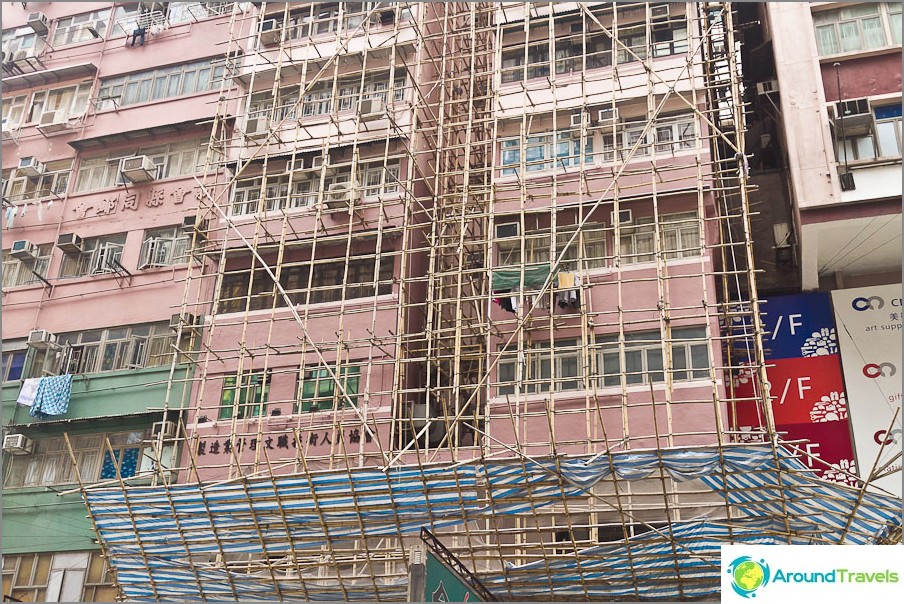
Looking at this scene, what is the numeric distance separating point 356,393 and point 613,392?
3.81m

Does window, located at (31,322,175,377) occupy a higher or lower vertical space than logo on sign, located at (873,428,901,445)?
higher

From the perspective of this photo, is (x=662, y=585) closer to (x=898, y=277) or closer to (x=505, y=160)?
(x=898, y=277)

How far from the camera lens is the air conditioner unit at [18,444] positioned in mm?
16047

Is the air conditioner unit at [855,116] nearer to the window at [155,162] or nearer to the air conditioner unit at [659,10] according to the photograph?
the air conditioner unit at [659,10]

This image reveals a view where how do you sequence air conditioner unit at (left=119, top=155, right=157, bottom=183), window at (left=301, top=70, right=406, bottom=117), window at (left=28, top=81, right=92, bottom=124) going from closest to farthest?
window at (left=301, top=70, right=406, bottom=117)
air conditioner unit at (left=119, top=155, right=157, bottom=183)
window at (left=28, top=81, right=92, bottom=124)

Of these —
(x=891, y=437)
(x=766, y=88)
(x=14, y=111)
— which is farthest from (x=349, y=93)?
(x=891, y=437)

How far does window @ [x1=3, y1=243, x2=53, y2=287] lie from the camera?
18.1 m

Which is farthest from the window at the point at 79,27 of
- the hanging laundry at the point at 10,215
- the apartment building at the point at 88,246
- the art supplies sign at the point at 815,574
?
the art supplies sign at the point at 815,574

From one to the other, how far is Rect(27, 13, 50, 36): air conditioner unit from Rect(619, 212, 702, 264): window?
14.3m

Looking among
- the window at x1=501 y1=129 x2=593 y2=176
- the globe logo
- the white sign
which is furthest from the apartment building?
the white sign

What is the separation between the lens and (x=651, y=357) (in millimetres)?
12695

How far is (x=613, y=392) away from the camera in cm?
1255

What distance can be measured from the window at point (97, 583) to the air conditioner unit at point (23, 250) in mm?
6333

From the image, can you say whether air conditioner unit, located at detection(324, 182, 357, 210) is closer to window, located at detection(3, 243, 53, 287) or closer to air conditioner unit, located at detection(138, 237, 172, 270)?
air conditioner unit, located at detection(138, 237, 172, 270)
